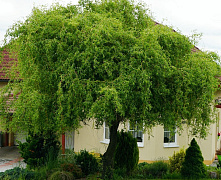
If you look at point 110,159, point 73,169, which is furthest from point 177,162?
point 73,169

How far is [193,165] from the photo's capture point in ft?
40.5

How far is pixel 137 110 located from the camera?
848 cm

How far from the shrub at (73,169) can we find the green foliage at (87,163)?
0.37m

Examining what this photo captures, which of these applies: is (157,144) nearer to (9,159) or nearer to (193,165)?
(193,165)

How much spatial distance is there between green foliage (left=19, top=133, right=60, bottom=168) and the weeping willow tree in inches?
133

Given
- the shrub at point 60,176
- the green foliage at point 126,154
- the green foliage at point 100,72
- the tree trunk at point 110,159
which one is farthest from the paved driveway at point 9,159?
the green foliage at point 100,72

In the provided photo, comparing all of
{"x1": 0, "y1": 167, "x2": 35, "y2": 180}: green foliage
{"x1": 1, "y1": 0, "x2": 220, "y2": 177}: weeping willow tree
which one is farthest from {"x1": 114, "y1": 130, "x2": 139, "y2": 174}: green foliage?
{"x1": 1, "y1": 0, "x2": 220, "y2": 177}: weeping willow tree

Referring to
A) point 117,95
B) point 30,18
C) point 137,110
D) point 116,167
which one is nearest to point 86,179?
point 116,167

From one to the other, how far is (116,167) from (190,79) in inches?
218

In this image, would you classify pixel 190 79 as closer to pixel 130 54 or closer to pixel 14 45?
pixel 130 54

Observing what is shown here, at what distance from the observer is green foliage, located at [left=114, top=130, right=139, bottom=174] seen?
41.0ft

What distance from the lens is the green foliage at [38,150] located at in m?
12.2

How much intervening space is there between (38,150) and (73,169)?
1.94 meters

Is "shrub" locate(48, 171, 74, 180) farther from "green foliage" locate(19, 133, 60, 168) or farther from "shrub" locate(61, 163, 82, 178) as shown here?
"green foliage" locate(19, 133, 60, 168)
